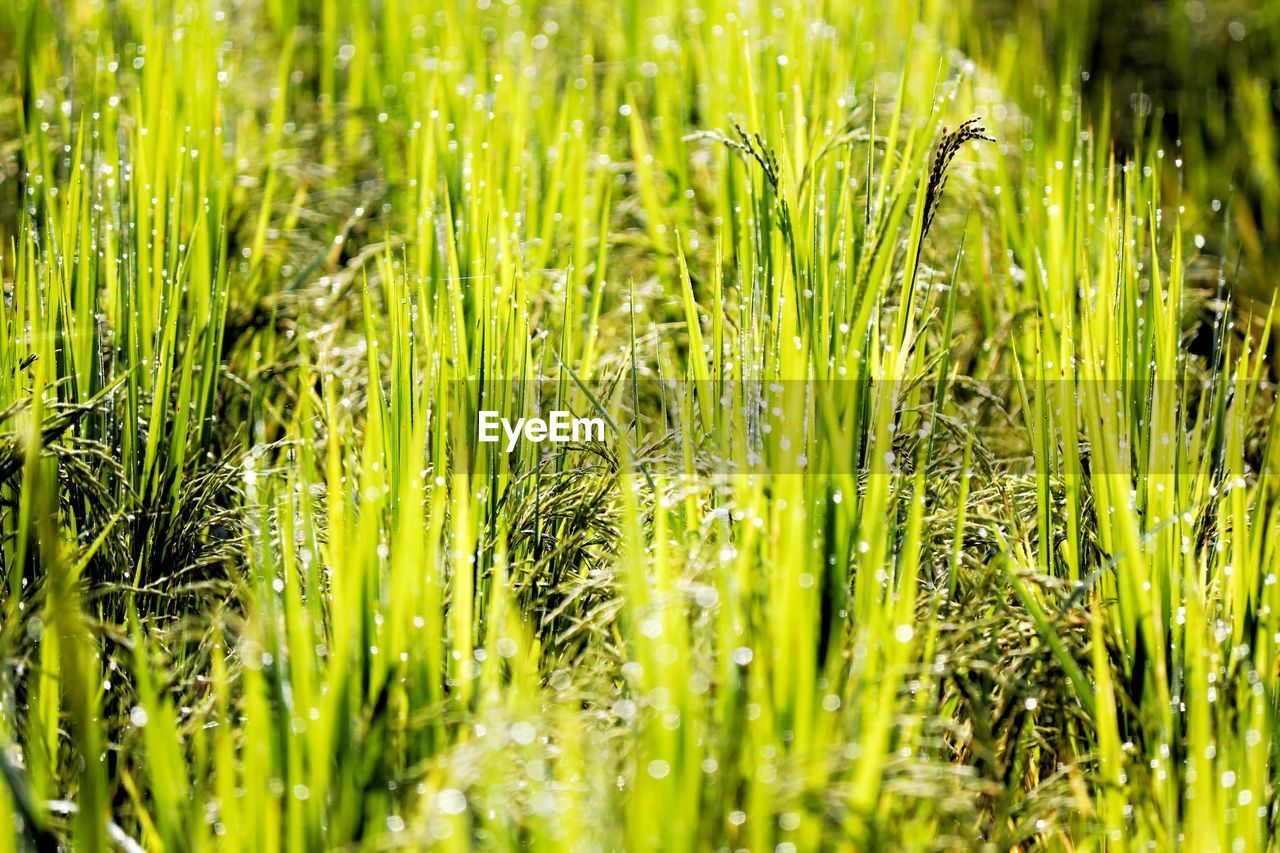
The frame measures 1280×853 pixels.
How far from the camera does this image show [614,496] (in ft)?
4.04

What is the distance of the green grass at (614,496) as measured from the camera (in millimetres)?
839

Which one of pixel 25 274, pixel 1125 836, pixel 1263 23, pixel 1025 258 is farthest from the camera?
pixel 1263 23

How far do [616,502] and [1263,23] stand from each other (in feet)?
8.44

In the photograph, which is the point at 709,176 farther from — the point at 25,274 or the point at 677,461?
the point at 25,274

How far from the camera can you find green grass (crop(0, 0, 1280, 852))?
84cm

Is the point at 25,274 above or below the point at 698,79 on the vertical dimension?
below

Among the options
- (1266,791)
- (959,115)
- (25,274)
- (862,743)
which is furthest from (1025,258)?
(25,274)

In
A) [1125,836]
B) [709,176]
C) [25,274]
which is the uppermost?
[709,176]

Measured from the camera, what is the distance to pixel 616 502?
4.03ft

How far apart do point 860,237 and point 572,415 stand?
428 mm

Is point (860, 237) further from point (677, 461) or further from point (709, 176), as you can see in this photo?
point (709, 176)

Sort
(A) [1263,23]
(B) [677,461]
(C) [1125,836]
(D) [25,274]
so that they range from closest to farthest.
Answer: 1. (C) [1125,836]
2. (B) [677,461]
3. (D) [25,274]
4. (A) [1263,23]

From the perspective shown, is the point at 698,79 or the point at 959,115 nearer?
the point at 959,115

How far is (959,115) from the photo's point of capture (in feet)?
6.55
